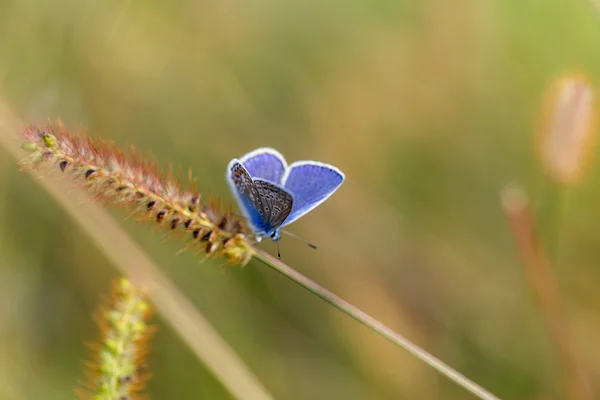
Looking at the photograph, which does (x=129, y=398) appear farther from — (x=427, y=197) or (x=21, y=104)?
(x=427, y=197)

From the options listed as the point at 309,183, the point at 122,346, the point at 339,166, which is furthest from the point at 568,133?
the point at 339,166

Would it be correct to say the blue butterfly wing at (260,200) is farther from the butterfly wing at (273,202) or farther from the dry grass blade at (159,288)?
the dry grass blade at (159,288)

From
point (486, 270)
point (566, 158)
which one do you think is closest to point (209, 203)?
point (566, 158)

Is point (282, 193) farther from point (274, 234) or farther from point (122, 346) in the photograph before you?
point (122, 346)

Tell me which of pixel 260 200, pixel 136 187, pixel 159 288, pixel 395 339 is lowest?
pixel 395 339

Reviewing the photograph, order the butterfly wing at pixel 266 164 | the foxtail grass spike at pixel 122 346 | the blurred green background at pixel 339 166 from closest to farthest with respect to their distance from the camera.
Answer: the foxtail grass spike at pixel 122 346 < the butterfly wing at pixel 266 164 < the blurred green background at pixel 339 166

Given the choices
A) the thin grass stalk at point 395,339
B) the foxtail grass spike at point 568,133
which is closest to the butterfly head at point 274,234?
the thin grass stalk at point 395,339
